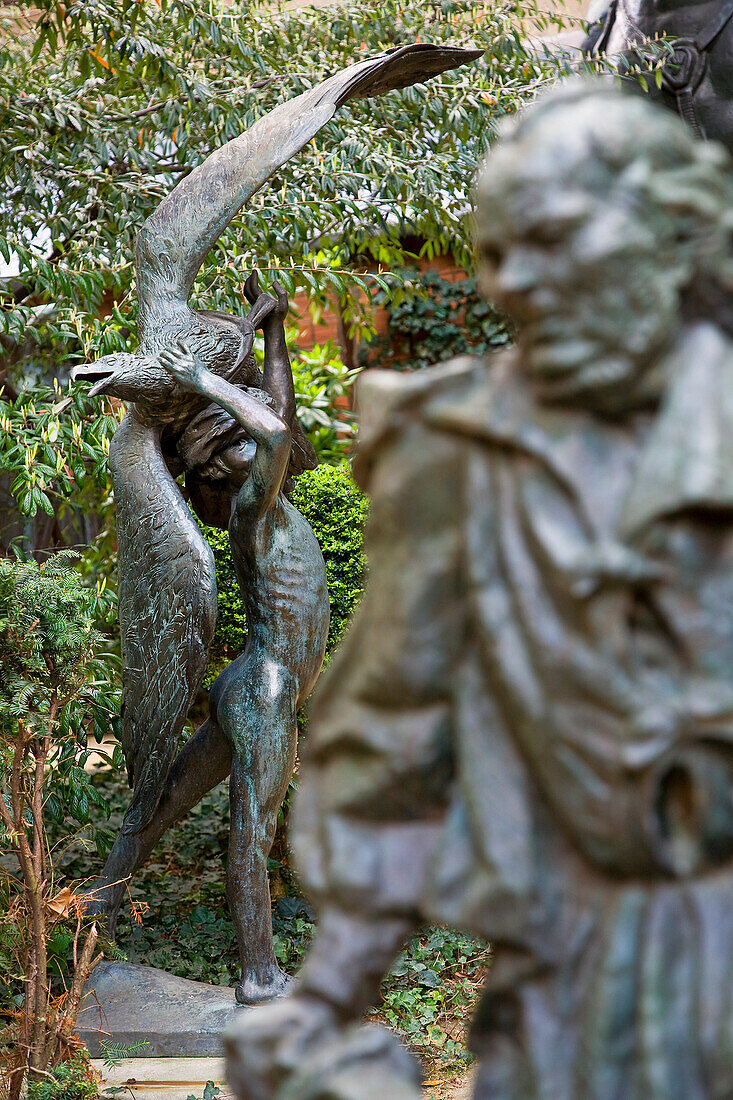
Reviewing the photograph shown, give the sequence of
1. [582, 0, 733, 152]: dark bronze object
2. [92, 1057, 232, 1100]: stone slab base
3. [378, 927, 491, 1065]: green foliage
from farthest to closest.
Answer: [582, 0, 733, 152]: dark bronze object
[378, 927, 491, 1065]: green foliage
[92, 1057, 232, 1100]: stone slab base

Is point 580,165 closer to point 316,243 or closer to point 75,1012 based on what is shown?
point 75,1012

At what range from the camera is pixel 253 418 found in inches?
130

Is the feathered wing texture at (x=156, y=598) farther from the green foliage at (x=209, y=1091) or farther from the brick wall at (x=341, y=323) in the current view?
the brick wall at (x=341, y=323)

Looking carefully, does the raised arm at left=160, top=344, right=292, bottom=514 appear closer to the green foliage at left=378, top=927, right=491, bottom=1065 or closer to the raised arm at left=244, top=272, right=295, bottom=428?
the raised arm at left=244, top=272, right=295, bottom=428

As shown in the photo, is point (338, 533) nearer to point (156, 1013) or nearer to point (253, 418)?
point (253, 418)

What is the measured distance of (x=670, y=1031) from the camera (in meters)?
1.04

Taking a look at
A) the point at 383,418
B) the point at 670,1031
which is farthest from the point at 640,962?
the point at 383,418

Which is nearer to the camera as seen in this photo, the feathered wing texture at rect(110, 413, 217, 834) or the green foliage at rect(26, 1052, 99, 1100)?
the green foliage at rect(26, 1052, 99, 1100)

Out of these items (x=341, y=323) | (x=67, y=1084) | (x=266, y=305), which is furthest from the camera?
(x=341, y=323)

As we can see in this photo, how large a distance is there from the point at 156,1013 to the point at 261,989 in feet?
1.10

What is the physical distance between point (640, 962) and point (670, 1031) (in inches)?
2.4

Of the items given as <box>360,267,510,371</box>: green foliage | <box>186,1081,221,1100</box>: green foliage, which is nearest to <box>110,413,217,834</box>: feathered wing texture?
<box>186,1081,221,1100</box>: green foliage

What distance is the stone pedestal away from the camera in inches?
137

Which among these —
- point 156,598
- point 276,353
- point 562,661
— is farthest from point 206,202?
point 562,661
